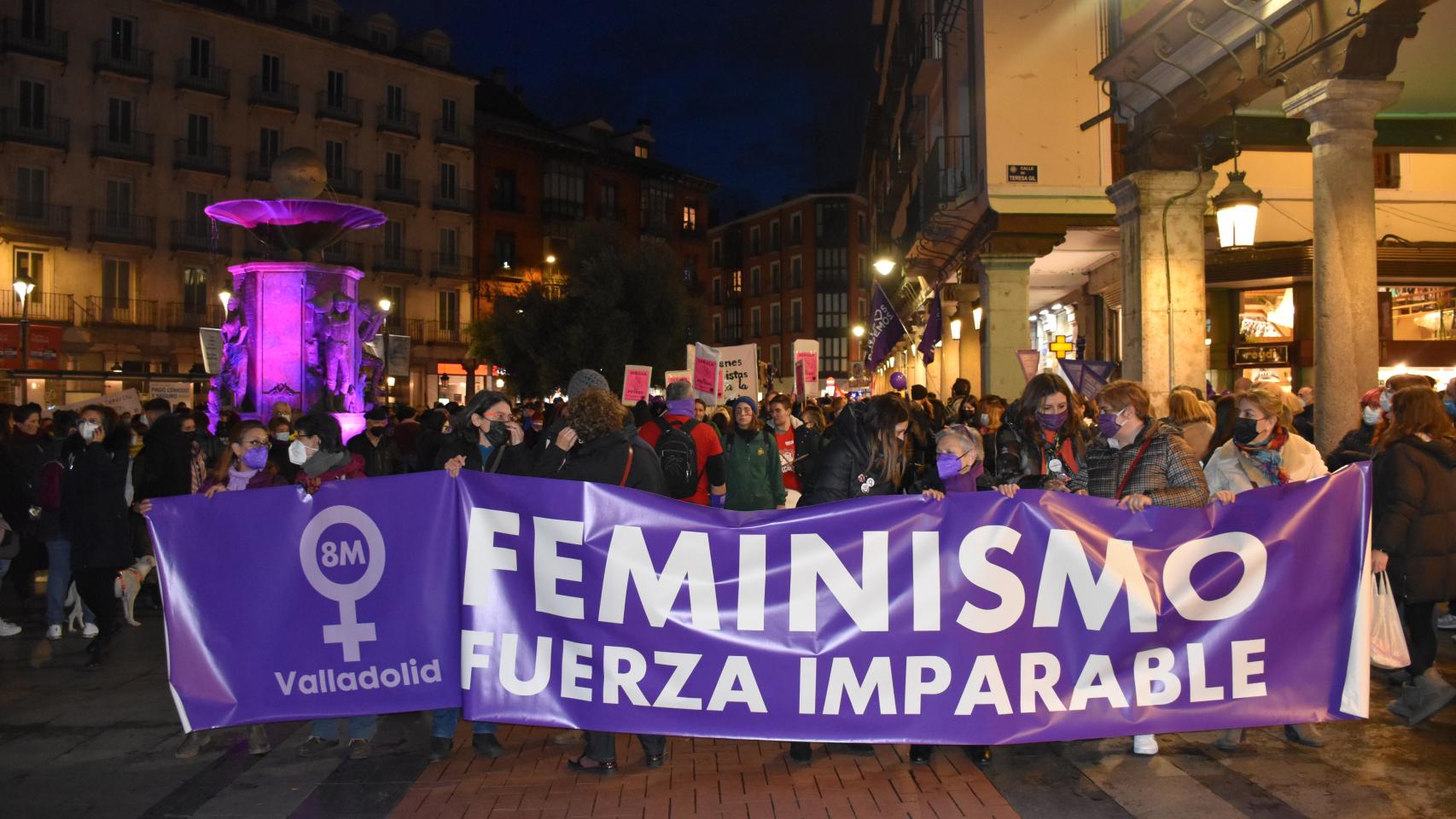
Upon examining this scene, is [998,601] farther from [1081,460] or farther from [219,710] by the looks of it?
[219,710]

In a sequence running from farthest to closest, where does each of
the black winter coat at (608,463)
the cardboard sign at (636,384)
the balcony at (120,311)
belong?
1. the balcony at (120,311)
2. the cardboard sign at (636,384)
3. the black winter coat at (608,463)

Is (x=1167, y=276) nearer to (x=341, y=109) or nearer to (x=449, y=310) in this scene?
(x=341, y=109)

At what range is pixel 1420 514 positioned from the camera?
6.21 m

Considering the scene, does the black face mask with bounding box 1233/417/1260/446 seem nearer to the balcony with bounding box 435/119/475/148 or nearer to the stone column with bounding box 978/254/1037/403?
the stone column with bounding box 978/254/1037/403

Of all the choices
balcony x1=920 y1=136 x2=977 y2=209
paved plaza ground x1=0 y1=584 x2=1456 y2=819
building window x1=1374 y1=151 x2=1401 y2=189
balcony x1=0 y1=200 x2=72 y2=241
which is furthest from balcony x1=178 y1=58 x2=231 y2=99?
paved plaza ground x1=0 y1=584 x2=1456 y2=819

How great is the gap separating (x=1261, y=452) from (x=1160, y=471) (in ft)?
3.98

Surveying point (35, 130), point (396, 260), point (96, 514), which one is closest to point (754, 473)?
point (96, 514)

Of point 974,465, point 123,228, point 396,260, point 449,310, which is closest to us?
point 974,465

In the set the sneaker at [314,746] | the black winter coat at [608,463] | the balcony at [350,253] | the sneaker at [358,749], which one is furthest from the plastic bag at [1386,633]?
the balcony at [350,253]

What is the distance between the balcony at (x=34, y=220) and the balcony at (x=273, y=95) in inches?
340

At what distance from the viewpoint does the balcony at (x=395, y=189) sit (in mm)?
52306

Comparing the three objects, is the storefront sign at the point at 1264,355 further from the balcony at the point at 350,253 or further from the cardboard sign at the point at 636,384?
the balcony at the point at 350,253

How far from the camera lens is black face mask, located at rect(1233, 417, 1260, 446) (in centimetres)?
650

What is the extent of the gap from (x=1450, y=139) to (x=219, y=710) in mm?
14985
